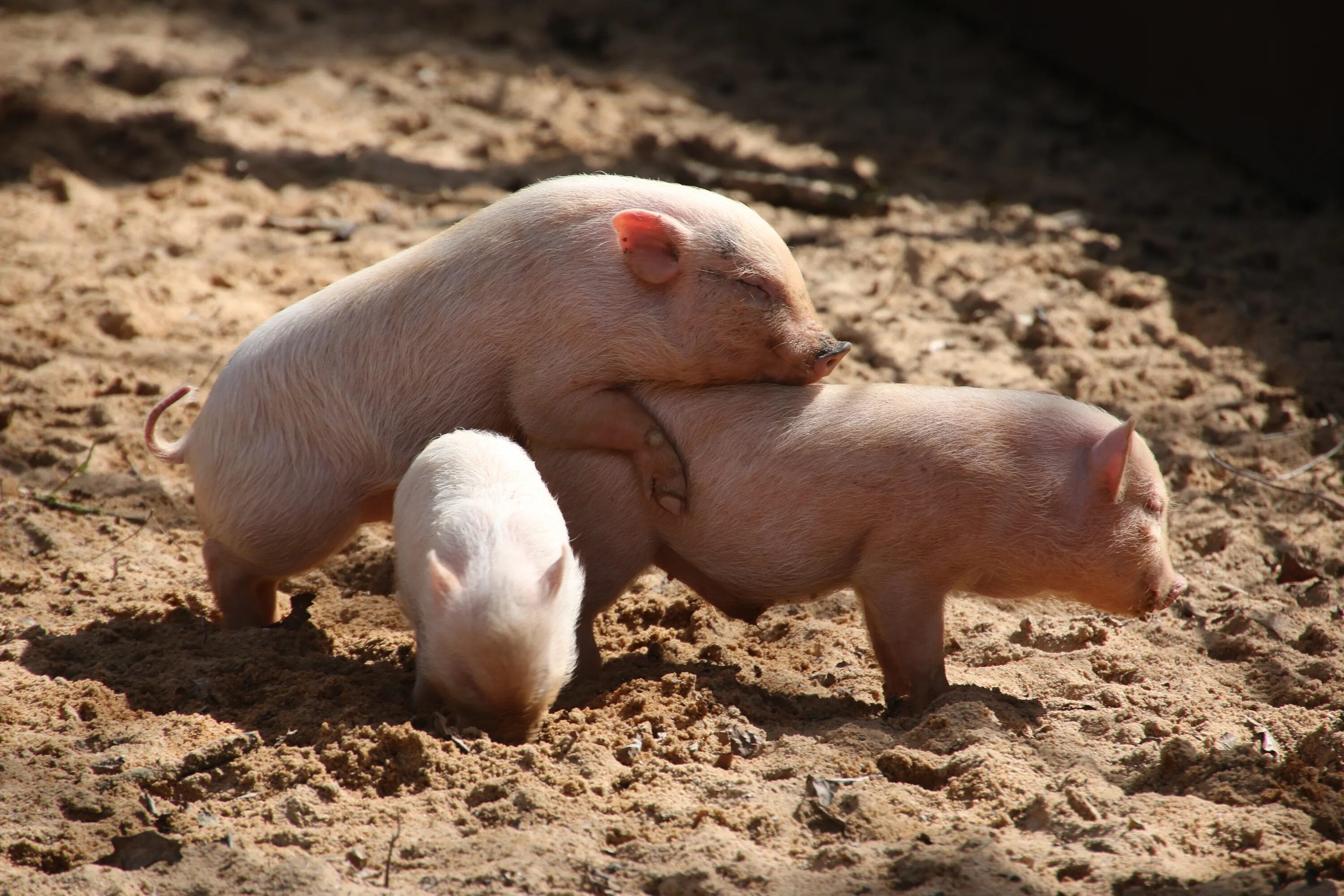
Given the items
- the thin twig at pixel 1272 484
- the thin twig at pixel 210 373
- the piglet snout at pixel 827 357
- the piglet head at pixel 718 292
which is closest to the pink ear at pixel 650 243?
the piglet head at pixel 718 292

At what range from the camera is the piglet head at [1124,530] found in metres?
3.91

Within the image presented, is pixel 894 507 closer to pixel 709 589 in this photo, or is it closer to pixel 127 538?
pixel 709 589

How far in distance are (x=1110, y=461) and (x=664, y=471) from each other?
139 cm

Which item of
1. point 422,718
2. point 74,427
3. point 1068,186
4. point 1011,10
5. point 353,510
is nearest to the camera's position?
point 422,718

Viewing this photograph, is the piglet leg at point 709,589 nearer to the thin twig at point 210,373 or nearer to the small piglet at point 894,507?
the small piglet at point 894,507

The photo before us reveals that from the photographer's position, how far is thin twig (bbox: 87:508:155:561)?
4.54 meters

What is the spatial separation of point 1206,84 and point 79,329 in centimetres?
665

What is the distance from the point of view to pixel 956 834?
3.05m

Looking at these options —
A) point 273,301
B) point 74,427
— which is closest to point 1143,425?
point 273,301

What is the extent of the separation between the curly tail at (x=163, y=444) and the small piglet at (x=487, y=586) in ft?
3.38

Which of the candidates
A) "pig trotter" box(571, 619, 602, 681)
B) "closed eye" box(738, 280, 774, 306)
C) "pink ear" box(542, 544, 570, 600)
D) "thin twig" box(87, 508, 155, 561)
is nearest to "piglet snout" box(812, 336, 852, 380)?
"closed eye" box(738, 280, 774, 306)

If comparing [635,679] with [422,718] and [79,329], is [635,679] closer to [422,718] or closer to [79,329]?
[422,718]

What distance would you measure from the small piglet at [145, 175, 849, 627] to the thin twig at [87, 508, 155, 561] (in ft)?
1.78

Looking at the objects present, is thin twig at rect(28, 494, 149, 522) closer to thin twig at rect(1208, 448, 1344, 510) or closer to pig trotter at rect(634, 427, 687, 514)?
pig trotter at rect(634, 427, 687, 514)
